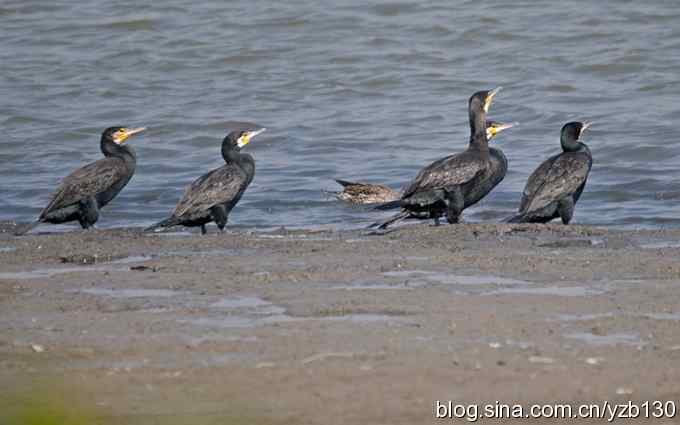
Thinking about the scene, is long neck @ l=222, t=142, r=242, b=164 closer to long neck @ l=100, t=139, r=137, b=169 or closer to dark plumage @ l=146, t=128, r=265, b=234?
dark plumage @ l=146, t=128, r=265, b=234

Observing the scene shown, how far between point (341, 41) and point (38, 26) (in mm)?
6076

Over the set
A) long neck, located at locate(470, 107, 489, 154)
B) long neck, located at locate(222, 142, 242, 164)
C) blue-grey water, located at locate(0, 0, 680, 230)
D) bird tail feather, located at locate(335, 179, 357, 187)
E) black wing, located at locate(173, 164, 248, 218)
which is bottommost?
blue-grey water, located at locate(0, 0, 680, 230)

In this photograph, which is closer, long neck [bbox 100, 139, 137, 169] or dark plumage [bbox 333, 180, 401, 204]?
long neck [bbox 100, 139, 137, 169]

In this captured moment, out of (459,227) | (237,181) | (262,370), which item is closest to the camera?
(262,370)

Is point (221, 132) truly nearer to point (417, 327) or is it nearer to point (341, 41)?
point (341, 41)

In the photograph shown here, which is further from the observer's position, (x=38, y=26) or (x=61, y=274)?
(x=38, y=26)

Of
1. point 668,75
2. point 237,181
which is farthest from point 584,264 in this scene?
point 668,75

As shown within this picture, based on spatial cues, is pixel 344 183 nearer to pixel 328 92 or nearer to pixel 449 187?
pixel 449 187

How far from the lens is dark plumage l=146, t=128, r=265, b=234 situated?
12305 mm

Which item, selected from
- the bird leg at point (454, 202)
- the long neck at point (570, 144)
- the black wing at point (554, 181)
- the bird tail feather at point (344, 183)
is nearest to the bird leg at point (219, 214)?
the bird leg at point (454, 202)

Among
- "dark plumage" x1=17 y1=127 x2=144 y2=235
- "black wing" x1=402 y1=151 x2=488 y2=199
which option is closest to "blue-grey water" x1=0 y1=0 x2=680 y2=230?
"dark plumage" x1=17 y1=127 x2=144 y2=235

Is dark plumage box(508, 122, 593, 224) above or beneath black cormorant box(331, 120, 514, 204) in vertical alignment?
above

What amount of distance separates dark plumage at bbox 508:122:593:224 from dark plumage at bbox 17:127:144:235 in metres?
3.44

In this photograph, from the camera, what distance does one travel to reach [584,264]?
8953 mm
